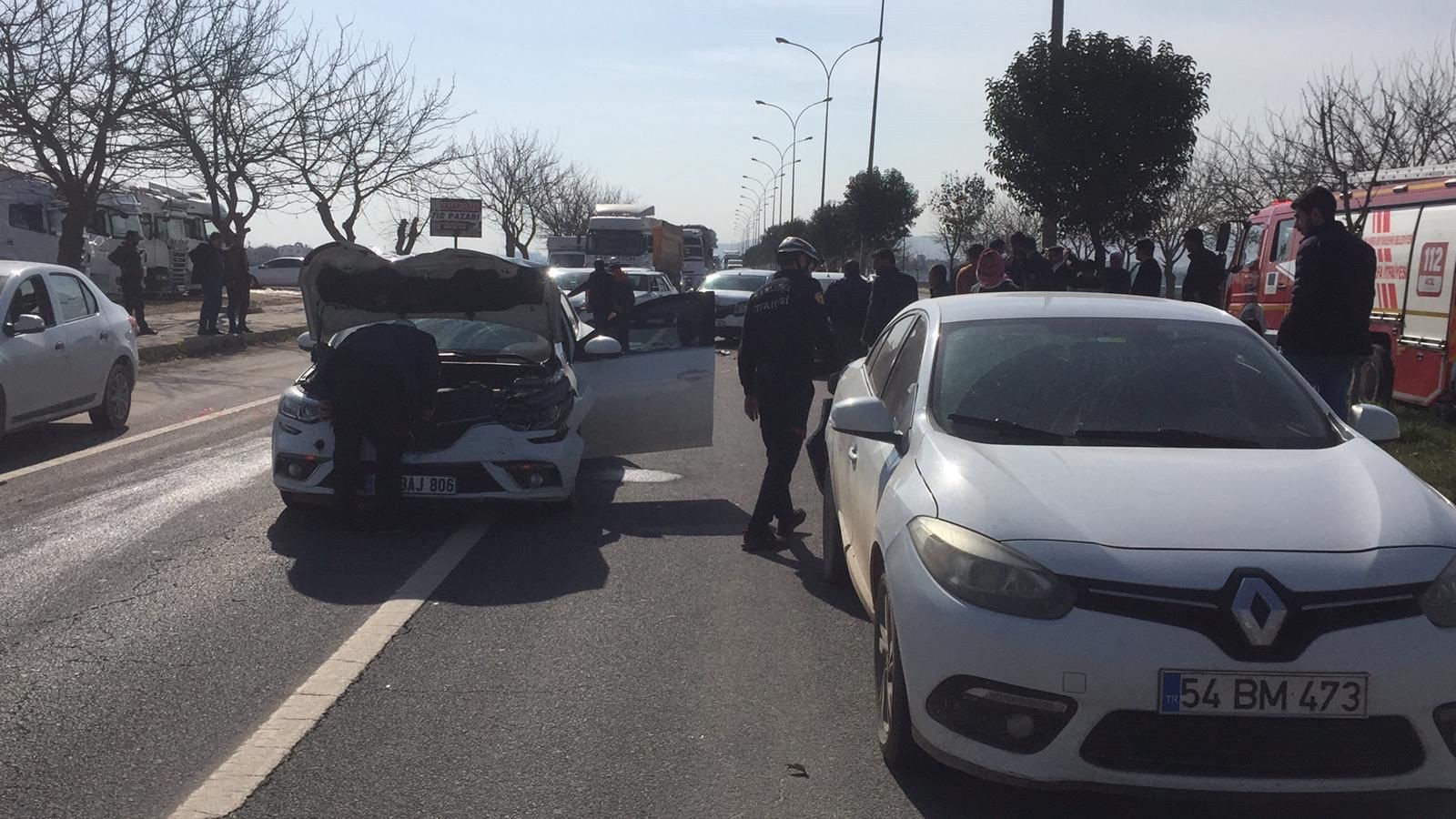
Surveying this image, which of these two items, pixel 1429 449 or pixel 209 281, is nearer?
pixel 1429 449

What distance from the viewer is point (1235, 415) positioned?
480cm

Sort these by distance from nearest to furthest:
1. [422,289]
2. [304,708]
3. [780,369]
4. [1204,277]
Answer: [304,708] → [780,369] → [422,289] → [1204,277]

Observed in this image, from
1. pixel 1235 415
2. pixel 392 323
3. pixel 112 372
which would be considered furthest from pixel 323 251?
pixel 1235 415

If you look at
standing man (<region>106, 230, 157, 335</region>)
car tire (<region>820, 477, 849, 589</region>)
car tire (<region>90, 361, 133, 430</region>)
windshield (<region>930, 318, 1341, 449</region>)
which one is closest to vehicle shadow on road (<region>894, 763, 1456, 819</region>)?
windshield (<region>930, 318, 1341, 449</region>)

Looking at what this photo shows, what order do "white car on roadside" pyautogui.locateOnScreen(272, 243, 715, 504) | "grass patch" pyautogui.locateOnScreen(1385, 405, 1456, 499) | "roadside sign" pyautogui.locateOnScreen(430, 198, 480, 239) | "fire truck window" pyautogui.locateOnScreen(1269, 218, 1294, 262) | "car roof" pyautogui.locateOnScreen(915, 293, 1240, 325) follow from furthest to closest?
"roadside sign" pyautogui.locateOnScreen(430, 198, 480, 239), "fire truck window" pyautogui.locateOnScreen(1269, 218, 1294, 262), "grass patch" pyautogui.locateOnScreen(1385, 405, 1456, 499), "white car on roadside" pyautogui.locateOnScreen(272, 243, 715, 504), "car roof" pyautogui.locateOnScreen(915, 293, 1240, 325)

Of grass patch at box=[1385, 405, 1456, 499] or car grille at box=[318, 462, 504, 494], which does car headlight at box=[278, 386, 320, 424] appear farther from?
grass patch at box=[1385, 405, 1456, 499]

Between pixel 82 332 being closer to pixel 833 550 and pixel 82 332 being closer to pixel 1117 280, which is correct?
pixel 833 550

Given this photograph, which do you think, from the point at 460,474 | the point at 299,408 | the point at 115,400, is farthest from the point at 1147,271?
the point at 115,400

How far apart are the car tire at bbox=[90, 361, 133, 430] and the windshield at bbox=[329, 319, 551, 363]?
442 cm

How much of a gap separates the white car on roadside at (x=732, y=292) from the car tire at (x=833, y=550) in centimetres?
1485

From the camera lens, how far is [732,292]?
82.3ft

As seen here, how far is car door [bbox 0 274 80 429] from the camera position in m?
10.5

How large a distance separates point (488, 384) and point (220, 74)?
21.1 m

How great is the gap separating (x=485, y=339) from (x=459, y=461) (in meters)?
1.57
